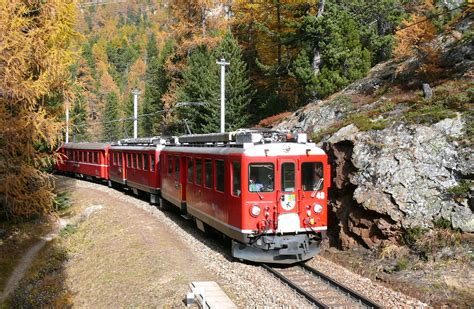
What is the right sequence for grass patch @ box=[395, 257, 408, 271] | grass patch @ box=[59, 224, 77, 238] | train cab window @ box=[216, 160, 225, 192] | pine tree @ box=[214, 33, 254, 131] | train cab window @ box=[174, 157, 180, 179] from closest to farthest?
grass patch @ box=[395, 257, 408, 271] < train cab window @ box=[216, 160, 225, 192] < train cab window @ box=[174, 157, 180, 179] < grass patch @ box=[59, 224, 77, 238] < pine tree @ box=[214, 33, 254, 131]

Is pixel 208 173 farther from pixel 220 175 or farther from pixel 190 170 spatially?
pixel 190 170

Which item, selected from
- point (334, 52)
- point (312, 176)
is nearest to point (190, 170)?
point (312, 176)

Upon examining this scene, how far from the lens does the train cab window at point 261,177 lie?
36.4 ft

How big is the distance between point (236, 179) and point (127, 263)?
434 centimetres

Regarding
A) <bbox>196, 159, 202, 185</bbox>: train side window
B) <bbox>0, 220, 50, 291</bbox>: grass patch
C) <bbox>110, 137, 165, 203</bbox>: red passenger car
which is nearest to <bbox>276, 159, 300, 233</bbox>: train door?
<bbox>196, 159, 202, 185</bbox>: train side window

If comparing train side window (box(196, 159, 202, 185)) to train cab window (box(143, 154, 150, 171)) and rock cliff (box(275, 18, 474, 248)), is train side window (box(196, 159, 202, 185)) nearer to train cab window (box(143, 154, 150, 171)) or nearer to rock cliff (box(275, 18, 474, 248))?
rock cliff (box(275, 18, 474, 248))

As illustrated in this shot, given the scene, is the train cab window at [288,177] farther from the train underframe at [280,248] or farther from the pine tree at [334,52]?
the pine tree at [334,52]

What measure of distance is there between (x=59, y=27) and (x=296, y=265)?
38.5 ft

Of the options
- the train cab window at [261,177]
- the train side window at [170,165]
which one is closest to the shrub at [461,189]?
the train cab window at [261,177]

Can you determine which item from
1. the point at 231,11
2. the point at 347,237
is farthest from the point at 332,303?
the point at 231,11

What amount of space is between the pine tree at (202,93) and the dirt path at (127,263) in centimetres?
1254

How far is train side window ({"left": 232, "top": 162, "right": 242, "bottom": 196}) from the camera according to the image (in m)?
11.2

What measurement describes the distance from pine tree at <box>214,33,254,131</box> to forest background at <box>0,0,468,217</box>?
2.7 inches

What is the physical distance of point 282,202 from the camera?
11234mm
